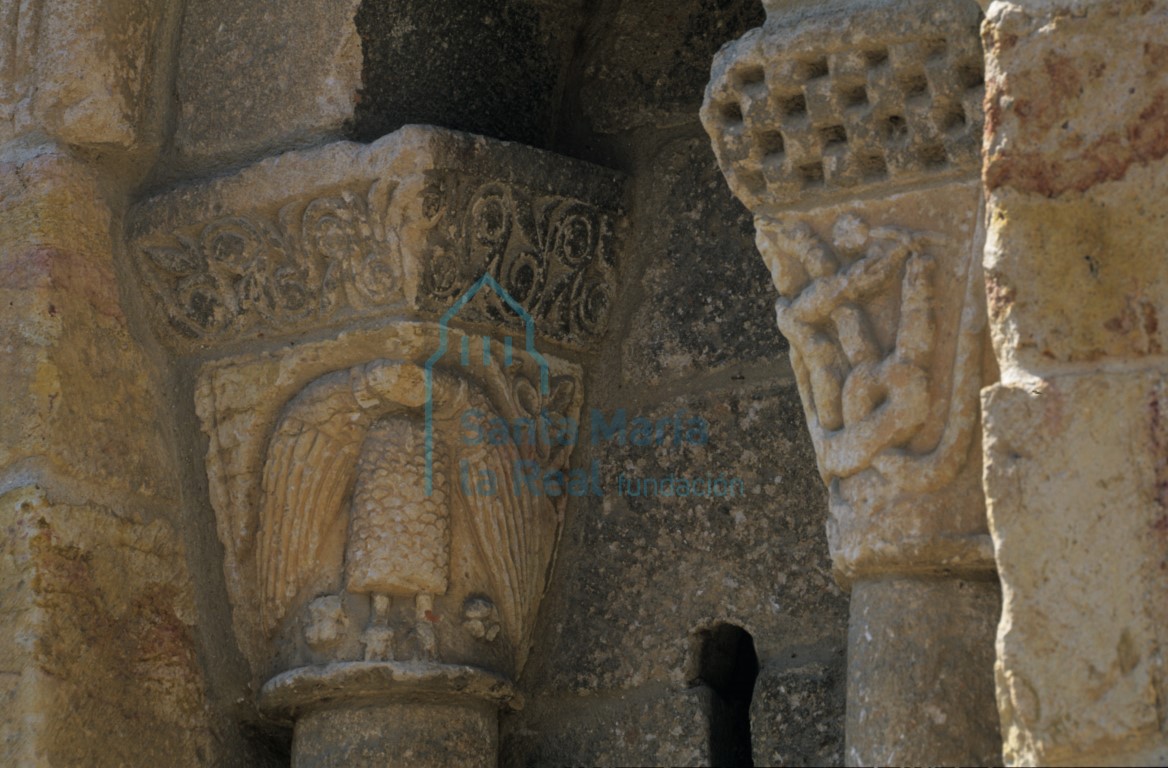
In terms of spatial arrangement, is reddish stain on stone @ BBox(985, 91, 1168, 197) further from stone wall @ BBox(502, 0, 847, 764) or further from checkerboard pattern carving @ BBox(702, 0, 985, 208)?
stone wall @ BBox(502, 0, 847, 764)

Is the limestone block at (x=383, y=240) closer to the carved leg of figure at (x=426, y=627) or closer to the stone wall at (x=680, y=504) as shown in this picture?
the stone wall at (x=680, y=504)

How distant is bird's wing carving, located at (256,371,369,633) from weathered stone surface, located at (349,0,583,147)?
0.44 meters

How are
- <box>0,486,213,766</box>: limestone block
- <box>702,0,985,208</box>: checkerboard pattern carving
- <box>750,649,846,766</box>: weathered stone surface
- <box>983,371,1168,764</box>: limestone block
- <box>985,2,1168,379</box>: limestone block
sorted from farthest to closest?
<box>0,486,213,766</box>: limestone block → <box>750,649,846,766</box>: weathered stone surface → <box>702,0,985,208</box>: checkerboard pattern carving → <box>985,2,1168,379</box>: limestone block → <box>983,371,1168,764</box>: limestone block

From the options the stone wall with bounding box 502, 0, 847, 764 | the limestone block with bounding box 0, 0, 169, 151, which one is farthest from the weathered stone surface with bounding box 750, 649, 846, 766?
the limestone block with bounding box 0, 0, 169, 151

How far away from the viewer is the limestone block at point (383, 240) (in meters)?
3.27

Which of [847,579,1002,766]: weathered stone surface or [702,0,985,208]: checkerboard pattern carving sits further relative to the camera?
[702,0,985,208]: checkerboard pattern carving

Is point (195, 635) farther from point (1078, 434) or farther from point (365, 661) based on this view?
point (1078, 434)

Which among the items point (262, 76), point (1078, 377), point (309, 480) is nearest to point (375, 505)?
point (309, 480)

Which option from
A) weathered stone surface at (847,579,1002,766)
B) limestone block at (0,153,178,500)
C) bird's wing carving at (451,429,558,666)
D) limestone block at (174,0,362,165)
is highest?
limestone block at (174,0,362,165)

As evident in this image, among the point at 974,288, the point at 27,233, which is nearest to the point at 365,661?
the point at 27,233

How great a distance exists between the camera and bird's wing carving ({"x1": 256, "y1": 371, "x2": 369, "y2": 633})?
131 inches

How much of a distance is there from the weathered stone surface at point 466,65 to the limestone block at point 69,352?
501mm

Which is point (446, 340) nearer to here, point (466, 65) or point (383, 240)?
point (383, 240)

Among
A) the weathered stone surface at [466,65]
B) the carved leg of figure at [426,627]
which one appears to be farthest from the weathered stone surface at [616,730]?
the weathered stone surface at [466,65]
